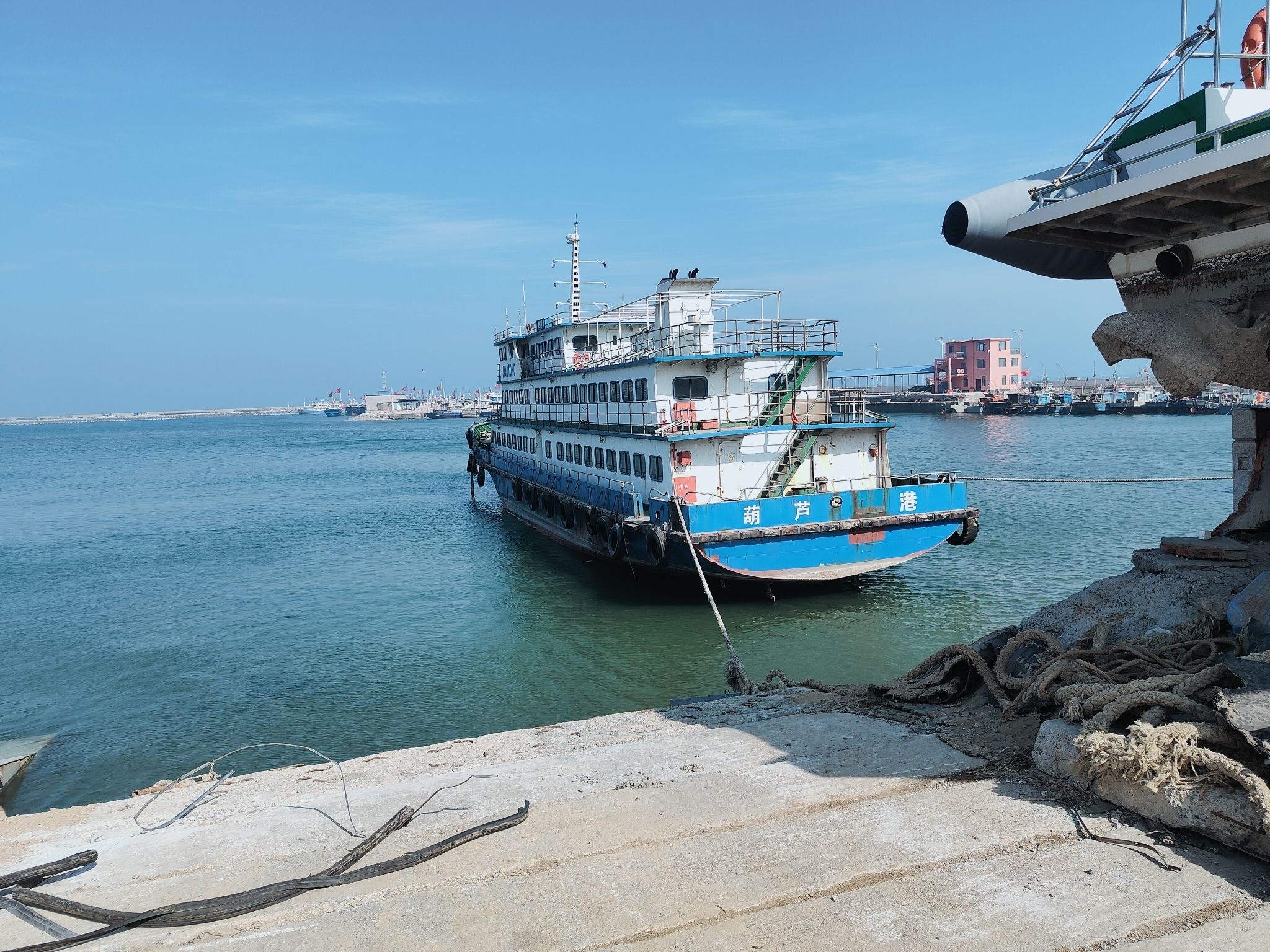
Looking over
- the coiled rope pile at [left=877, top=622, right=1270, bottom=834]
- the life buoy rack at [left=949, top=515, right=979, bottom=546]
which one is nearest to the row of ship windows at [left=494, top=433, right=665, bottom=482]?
the life buoy rack at [left=949, top=515, right=979, bottom=546]

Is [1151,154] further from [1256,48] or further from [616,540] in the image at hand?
[616,540]

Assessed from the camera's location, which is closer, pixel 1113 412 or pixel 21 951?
pixel 21 951

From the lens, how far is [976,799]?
4.74 metres

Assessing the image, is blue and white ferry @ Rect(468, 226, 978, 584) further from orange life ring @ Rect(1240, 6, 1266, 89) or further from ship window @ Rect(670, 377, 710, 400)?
orange life ring @ Rect(1240, 6, 1266, 89)

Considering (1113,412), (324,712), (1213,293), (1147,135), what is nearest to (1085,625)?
(1213,293)

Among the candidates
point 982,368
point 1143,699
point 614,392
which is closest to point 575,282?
point 614,392

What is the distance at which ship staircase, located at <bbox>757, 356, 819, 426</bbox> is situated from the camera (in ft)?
56.2

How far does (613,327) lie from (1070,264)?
1830cm

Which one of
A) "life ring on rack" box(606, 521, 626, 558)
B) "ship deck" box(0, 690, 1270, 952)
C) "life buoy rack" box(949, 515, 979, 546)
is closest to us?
"ship deck" box(0, 690, 1270, 952)

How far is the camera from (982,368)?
102250mm

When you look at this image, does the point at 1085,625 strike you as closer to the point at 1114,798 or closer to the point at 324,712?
the point at 1114,798

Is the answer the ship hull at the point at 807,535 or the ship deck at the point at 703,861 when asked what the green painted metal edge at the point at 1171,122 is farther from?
the ship hull at the point at 807,535

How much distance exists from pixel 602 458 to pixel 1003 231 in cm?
1415

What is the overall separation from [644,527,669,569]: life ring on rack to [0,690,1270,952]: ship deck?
31.4ft
